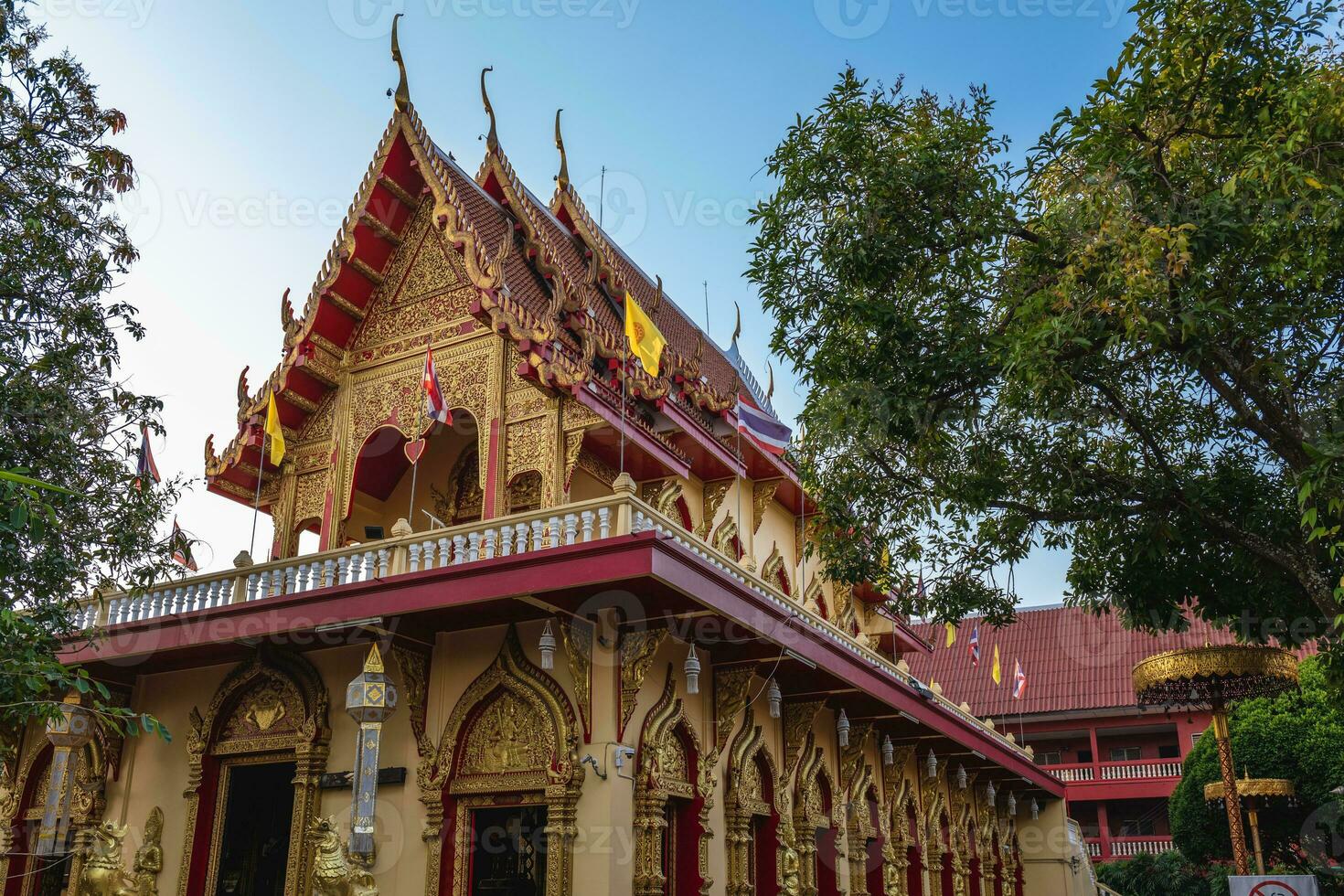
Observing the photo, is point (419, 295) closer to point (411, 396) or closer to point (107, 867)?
point (411, 396)

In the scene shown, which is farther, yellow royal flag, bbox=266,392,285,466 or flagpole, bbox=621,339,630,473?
yellow royal flag, bbox=266,392,285,466

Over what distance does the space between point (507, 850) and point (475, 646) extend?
2015mm

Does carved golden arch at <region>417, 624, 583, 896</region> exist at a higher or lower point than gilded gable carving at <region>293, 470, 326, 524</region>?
lower

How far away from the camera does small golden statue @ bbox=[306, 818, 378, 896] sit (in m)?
10.3

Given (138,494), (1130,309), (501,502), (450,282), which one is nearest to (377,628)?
(501,502)

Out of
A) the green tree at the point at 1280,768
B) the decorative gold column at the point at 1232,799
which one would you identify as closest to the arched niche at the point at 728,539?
the decorative gold column at the point at 1232,799

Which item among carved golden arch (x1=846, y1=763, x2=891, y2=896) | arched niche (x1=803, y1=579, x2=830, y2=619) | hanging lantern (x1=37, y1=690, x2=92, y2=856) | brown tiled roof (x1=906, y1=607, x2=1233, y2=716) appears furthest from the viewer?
brown tiled roof (x1=906, y1=607, x2=1233, y2=716)

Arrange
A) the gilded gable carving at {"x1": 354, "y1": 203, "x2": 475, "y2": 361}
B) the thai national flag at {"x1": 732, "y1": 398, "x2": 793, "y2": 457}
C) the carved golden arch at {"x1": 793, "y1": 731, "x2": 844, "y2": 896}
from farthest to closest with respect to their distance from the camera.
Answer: the gilded gable carving at {"x1": 354, "y1": 203, "x2": 475, "y2": 361} < the carved golden arch at {"x1": 793, "y1": 731, "x2": 844, "y2": 896} < the thai national flag at {"x1": 732, "y1": 398, "x2": 793, "y2": 457}

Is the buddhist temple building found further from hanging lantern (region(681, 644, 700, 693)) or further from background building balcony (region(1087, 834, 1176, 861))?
background building balcony (region(1087, 834, 1176, 861))

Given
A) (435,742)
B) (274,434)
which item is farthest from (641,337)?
(274,434)

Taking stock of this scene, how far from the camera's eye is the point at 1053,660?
33281mm

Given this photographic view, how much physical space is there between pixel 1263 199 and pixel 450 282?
952 cm

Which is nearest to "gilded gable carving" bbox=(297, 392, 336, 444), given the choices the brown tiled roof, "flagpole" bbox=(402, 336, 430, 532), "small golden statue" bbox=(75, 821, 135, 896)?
"flagpole" bbox=(402, 336, 430, 532)

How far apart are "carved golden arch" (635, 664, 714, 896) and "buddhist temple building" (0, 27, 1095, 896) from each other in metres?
0.04
